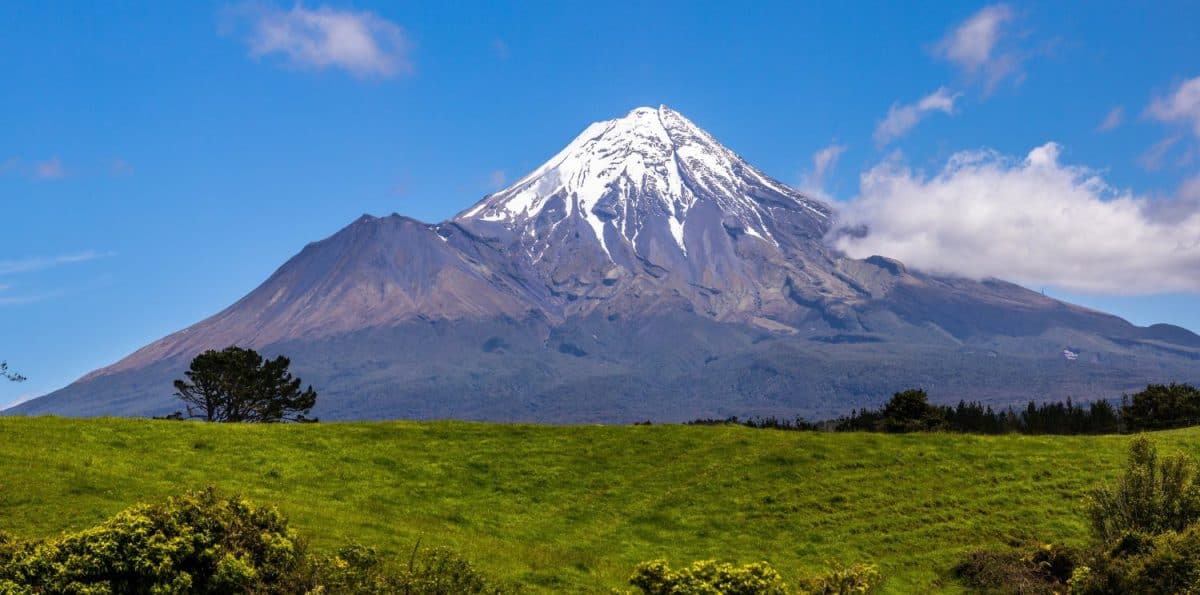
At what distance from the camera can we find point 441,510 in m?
42.9

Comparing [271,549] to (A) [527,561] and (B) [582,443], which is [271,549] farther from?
(B) [582,443]

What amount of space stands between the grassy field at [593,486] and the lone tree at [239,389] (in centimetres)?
2786

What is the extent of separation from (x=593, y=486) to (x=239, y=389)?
1710 inches

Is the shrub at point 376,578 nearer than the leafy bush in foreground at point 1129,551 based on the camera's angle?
Yes

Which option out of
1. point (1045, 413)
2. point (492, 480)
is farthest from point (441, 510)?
point (1045, 413)

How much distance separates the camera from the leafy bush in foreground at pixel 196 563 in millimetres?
26688

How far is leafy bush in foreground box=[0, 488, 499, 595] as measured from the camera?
87.6ft

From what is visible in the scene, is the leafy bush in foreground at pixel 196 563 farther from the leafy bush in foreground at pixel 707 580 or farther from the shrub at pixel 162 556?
the leafy bush in foreground at pixel 707 580

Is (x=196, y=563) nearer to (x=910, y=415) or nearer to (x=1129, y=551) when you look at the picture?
(x=1129, y=551)

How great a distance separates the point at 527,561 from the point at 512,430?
64.5 feet

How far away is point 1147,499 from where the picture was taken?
37562mm

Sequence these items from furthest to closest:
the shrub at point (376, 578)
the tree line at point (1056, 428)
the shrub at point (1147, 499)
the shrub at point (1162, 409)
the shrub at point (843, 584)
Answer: the shrub at point (1162, 409) < the tree line at point (1056, 428) < the shrub at point (1147, 499) < the shrub at point (376, 578) < the shrub at point (843, 584)

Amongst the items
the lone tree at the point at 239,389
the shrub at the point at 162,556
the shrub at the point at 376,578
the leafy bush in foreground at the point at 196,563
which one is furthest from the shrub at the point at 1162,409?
the shrub at the point at 162,556

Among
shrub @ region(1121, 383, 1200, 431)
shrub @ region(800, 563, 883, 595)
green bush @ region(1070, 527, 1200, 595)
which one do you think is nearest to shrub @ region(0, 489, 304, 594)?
shrub @ region(800, 563, 883, 595)
